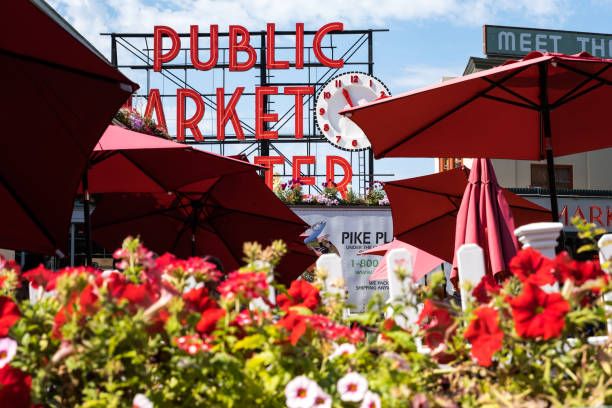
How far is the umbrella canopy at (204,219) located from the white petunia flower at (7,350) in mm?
6131

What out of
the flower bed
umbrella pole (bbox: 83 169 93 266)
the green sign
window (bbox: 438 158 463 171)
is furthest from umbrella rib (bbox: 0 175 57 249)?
window (bbox: 438 158 463 171)

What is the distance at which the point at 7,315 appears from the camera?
134cm

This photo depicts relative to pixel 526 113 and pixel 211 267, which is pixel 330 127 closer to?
pixel 526 113

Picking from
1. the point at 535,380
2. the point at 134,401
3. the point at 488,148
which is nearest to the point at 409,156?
the point at 488,148

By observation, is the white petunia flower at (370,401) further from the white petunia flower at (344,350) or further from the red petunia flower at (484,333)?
the red petunia flower at (484,333)

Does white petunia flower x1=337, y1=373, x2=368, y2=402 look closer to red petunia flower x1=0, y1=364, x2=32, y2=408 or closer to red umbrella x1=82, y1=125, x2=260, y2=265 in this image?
red petunia flower x1=0, y1=364, x2=32, y2=408

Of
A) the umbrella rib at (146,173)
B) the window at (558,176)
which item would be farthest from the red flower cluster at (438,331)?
the window at (558,176)

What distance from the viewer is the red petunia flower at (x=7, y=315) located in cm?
131

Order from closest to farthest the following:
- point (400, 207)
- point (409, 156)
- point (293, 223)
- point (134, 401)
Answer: point (134, 401), point (409, 156), point (400, 207), point (293, 223)

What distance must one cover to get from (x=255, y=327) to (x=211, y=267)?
0.67ft

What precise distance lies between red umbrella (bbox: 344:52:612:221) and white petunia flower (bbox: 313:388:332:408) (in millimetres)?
3132

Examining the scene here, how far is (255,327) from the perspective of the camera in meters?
A: 1.38

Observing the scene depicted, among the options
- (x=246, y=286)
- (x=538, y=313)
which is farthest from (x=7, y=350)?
(x=538, y=313)

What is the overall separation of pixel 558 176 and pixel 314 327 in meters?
19.7
